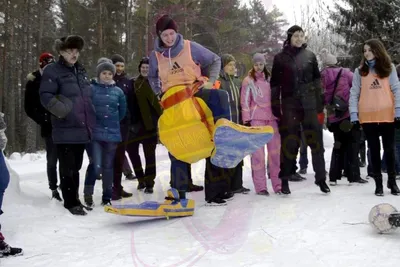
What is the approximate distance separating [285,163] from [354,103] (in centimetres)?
115

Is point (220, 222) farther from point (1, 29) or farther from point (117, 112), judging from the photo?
point (1, 29)

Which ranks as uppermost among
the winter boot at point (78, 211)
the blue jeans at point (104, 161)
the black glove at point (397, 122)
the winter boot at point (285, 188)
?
the black glove at point (397, 122)

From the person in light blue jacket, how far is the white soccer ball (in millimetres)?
1709

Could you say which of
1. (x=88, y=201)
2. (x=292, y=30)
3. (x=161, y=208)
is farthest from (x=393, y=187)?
(x=88, y=201)

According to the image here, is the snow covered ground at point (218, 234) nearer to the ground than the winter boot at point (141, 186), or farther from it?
farther from it

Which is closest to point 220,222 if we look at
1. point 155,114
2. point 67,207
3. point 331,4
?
point 67,207

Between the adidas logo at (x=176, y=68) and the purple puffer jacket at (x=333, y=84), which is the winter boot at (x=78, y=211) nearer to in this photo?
the adidas logo at (x=176, y=68)

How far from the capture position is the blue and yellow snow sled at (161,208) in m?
4.03

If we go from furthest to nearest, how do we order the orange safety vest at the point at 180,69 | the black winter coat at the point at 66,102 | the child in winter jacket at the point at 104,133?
the child in winter jacket at the point at 104,133, the black winter coat at the point at 66,102, the orange safety vest at the point at 180,69

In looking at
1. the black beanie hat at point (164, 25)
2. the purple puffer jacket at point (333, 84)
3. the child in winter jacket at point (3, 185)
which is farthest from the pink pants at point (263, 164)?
the child in winter jacket at point (3, 185)

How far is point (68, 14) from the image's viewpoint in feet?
74.2

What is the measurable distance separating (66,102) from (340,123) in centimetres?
388

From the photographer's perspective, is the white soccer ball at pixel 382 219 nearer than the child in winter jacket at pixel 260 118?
Yes

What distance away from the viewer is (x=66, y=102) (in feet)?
15.2
